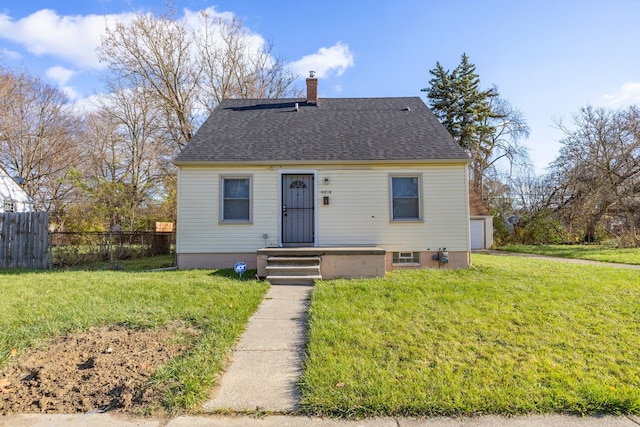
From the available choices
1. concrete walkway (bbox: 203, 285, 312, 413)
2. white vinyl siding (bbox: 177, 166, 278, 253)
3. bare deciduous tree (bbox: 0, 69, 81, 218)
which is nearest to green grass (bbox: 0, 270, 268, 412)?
concrete walkway (bbox: 203, 285, 312, 413)

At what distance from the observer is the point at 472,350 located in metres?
3.53

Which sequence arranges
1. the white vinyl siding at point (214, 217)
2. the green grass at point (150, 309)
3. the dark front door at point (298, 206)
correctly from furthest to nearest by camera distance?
the dark front door at point (298, 206)
the white vinyl siding at point (214, 217)
the green grass at point (150, 309)

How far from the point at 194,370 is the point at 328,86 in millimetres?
15516

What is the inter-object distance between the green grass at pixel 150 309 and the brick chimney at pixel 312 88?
752 cm

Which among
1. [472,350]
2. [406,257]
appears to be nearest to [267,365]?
[472,350]

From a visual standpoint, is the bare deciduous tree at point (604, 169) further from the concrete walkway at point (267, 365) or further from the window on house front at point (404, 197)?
the concrete walkway at point (267, 365)

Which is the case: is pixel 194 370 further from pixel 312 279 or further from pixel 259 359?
pixel 312 279

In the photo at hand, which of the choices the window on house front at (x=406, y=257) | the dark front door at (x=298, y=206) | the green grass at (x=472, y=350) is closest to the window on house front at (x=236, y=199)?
the dark front door at (x=298, y=206)

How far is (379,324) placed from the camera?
4.26 m

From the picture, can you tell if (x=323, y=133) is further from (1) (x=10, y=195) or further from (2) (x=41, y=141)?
(2) (x=41, y=141)

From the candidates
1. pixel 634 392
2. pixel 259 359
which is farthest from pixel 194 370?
pixel 634 392

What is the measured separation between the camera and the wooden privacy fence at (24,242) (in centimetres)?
920

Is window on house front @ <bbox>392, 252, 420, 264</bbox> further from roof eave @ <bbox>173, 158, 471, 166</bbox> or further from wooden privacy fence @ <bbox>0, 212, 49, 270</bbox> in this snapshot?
wooden privacy fence @ <bbox>0, 212, 49, 270</bbox>

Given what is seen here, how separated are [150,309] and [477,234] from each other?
17.7m
